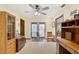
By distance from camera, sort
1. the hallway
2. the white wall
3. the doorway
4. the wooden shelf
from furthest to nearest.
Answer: the doorway
the white wall
the hallway
the wooden shelf

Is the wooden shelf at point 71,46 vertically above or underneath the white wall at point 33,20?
underneath

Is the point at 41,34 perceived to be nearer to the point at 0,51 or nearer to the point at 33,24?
the point at 33,24

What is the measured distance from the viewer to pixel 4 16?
15.8ft

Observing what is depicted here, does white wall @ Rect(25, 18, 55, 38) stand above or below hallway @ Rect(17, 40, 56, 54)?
above

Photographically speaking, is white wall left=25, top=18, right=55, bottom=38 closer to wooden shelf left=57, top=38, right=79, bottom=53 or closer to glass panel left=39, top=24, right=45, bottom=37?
glass panel left=39, top=24, right=45, bottom=37

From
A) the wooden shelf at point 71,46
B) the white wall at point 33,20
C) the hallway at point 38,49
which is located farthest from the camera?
the white wall at point 33,20

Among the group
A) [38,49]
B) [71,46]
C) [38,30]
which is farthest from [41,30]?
[71,46]

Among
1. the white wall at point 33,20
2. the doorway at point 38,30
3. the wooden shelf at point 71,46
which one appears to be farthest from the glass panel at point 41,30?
the wooden shelf at point 71,46

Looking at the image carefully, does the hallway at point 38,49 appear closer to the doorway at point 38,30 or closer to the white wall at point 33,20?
the white wall at point 33,20

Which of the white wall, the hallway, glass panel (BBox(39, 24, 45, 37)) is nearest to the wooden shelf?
the hallway

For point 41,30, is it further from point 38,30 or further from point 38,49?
point 38,49
